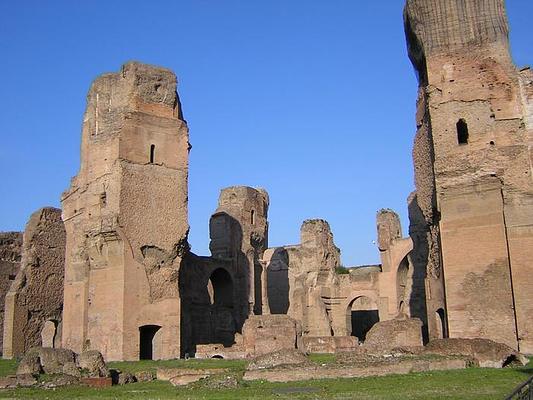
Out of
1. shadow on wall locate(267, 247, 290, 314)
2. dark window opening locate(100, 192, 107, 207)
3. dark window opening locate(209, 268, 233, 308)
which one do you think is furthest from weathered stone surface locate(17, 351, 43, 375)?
shadow on wall locate(267, 247, 290, 314)

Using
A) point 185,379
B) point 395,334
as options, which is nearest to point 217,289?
point 395,334

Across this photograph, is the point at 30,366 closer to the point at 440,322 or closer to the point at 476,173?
the point at 440,322

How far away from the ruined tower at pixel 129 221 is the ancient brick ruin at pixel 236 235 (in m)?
0.04

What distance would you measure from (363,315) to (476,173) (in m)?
20.0

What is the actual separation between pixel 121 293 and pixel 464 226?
964 cm

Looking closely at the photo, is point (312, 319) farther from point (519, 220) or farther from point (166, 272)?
point (519, 220)

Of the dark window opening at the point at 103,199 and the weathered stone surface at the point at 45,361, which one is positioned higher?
the dark window opening at the point at 103,199

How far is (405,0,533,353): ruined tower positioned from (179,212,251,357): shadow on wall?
9.31m

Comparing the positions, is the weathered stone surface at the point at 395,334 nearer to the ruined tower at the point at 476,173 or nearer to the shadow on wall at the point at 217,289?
the ruined tower at the point at 476,173

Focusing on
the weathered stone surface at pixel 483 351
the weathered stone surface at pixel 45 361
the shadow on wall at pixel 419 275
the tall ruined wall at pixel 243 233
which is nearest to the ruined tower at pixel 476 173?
the weathered stone surface at pixel 483 351

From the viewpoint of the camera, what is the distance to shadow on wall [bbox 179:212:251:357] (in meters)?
23.7

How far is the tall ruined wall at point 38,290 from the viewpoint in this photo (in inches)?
886

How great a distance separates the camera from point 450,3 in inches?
686

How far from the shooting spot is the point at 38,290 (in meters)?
23.5
